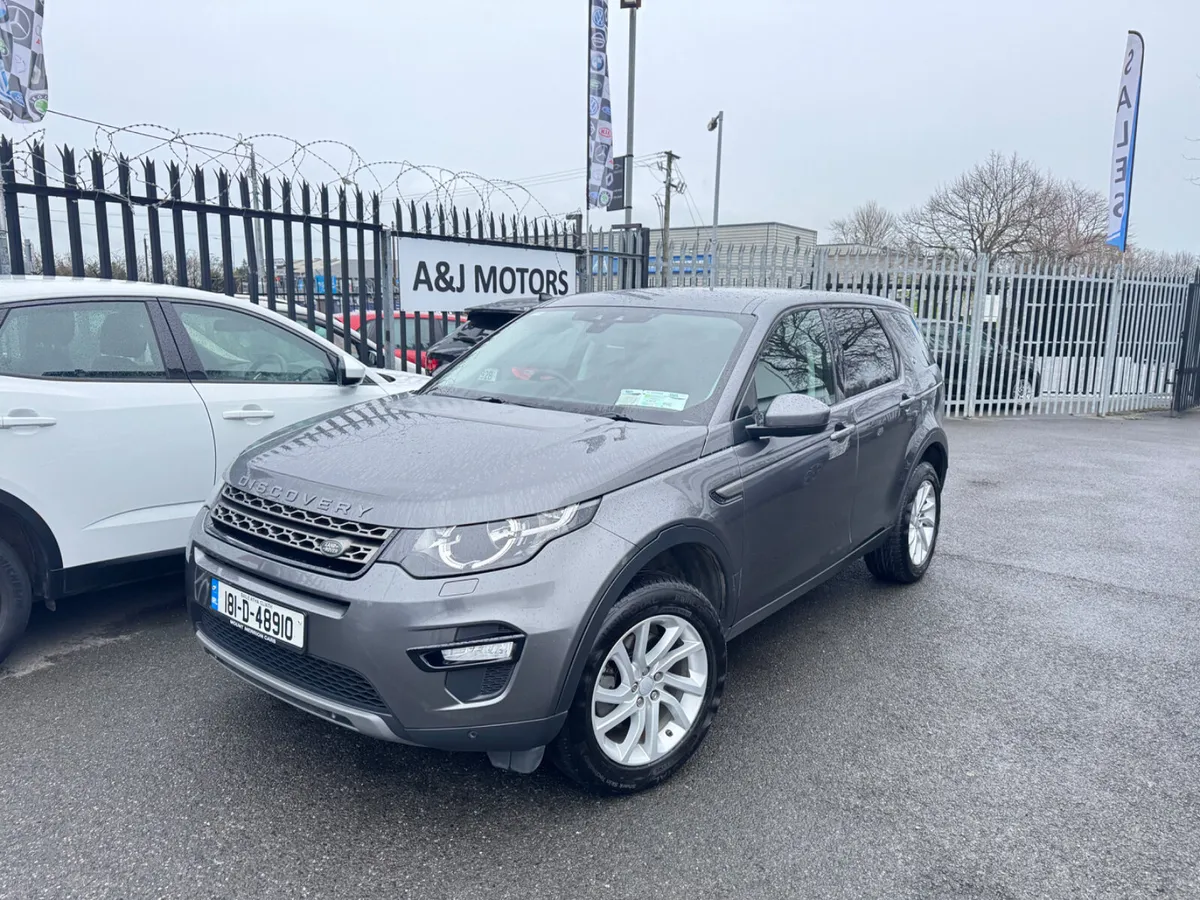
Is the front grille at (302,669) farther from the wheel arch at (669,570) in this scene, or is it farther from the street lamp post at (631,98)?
the street lamp post at (631,98)

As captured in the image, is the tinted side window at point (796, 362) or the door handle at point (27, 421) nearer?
the door handle at point (27, 421)

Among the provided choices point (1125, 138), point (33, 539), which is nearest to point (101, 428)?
point (33, 539)

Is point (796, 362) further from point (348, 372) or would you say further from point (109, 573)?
point (109, 573)

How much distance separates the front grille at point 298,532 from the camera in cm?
255

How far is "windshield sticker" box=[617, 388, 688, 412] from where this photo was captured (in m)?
3.35

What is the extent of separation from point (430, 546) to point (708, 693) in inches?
47.8

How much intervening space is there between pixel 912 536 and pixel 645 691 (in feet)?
9.14

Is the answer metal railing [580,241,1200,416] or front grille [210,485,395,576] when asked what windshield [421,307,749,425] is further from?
metal railing [580,241,1200,416]

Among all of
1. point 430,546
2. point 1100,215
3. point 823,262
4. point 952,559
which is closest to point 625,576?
point 430,546

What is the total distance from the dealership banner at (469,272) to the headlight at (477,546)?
5.99m

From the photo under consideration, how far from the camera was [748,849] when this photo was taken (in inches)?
104

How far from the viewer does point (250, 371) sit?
4527 mm

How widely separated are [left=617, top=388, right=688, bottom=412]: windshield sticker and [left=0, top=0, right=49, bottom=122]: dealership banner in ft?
16.9

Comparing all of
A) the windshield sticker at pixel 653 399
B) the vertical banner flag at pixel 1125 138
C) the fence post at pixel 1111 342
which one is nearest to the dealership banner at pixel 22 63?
the windshield sticker at pixel 653 399
